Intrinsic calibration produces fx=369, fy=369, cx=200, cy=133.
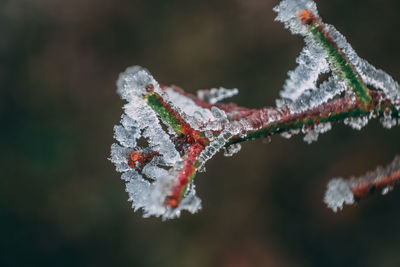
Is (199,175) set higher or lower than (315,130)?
higher

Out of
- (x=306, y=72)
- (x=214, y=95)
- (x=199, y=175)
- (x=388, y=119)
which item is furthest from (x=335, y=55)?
(x=199, y=175)

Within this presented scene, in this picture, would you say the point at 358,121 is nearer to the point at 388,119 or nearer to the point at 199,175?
the point at 388,119

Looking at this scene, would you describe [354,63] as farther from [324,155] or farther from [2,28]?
[2,28]

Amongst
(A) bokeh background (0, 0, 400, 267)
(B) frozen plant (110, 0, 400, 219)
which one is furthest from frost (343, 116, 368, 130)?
(A) bokeh background (0, 0, 400, 267)

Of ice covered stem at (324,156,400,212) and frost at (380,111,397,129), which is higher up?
frost at (380,111,397,129)

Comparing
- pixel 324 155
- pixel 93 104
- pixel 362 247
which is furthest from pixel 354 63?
pixel 93 104

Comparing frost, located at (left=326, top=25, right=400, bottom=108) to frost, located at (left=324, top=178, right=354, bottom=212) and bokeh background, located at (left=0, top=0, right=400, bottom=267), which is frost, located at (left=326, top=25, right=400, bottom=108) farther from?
bokeh background, located at (left=0, top=0, right=400, bottom=267)
